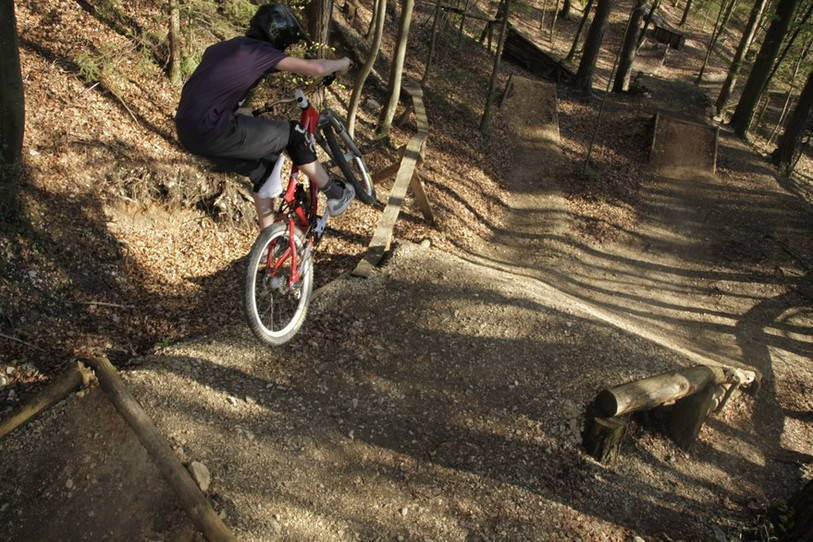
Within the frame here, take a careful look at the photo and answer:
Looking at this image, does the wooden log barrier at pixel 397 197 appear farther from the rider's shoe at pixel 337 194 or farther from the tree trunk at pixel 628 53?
the tree trunk at pixel 628 53

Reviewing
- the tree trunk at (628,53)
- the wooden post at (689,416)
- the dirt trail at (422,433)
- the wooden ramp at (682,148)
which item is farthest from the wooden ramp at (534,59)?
the wooden post at (689,416)

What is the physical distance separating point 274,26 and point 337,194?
1596 millimetres

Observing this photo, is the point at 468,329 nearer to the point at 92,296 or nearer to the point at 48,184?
the point at 92,296

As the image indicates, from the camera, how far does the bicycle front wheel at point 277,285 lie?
4430 millimetres

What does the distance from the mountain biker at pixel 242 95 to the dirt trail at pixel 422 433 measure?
2122 mm

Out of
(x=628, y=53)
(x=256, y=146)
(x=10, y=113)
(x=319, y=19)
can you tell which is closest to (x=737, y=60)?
(x=628, y=53)

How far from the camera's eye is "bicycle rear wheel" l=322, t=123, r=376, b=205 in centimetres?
491

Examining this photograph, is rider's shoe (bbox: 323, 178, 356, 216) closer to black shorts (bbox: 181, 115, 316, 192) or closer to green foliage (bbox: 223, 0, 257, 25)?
black shorts (bbox: 181, 115, 316, 192)

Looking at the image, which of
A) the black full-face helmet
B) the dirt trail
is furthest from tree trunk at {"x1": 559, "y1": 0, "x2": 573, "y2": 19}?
the black full-face helmet

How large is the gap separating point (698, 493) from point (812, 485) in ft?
3.60

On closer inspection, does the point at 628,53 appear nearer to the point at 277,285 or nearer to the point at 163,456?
the point at 277,285

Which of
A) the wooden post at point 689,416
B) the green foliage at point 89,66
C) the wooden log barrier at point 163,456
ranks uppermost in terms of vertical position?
the green foliage at point 89,66

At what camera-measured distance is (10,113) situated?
5531 millimetres

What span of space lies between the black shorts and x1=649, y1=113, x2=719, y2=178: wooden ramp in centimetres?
1360
